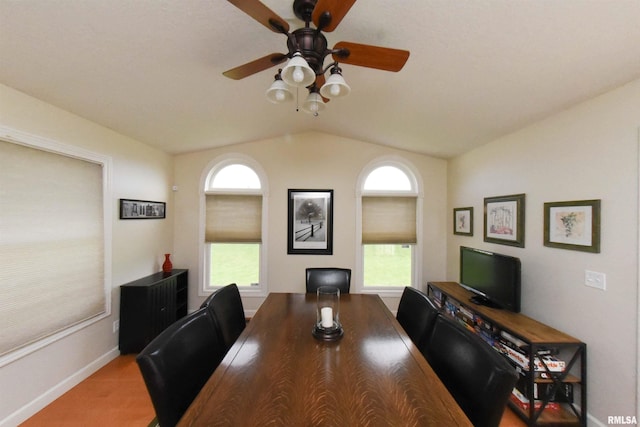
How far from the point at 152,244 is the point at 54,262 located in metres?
1.19

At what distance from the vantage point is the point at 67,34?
1.40m

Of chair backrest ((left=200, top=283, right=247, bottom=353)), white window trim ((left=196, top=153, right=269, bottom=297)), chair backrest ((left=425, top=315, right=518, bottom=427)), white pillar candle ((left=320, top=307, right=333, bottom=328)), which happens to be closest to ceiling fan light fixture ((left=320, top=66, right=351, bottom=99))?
white pillar candle ((left=320, top=307, right=333, bottom=328))

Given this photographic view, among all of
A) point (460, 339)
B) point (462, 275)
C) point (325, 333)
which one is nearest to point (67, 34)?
point (325, 333)

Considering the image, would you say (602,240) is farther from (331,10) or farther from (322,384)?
(331,10)

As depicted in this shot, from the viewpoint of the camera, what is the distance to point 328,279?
2.74 meters

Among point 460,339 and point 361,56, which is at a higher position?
point 361,56

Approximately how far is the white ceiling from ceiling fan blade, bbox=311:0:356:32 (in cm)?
39

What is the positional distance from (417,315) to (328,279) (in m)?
1.12

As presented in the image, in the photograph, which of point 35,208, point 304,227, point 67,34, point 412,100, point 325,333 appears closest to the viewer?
point 67,34

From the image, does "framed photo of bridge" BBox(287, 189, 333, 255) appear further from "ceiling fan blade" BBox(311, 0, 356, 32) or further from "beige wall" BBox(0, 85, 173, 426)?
"ceiling fan blade" BBox(311, 0, 356, 32)

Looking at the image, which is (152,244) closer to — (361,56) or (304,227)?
(304,227)

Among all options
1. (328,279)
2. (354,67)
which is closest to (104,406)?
(328,279)

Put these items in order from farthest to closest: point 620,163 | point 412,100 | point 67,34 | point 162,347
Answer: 1. point 412,100
2. point 620,163
3. point 67,34
4. point 162,347

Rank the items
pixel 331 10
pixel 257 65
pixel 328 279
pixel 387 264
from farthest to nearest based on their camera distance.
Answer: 1. pixel 387 264
2. pixel 328 279
3. pixel 257 65
4. pixel 331 10
